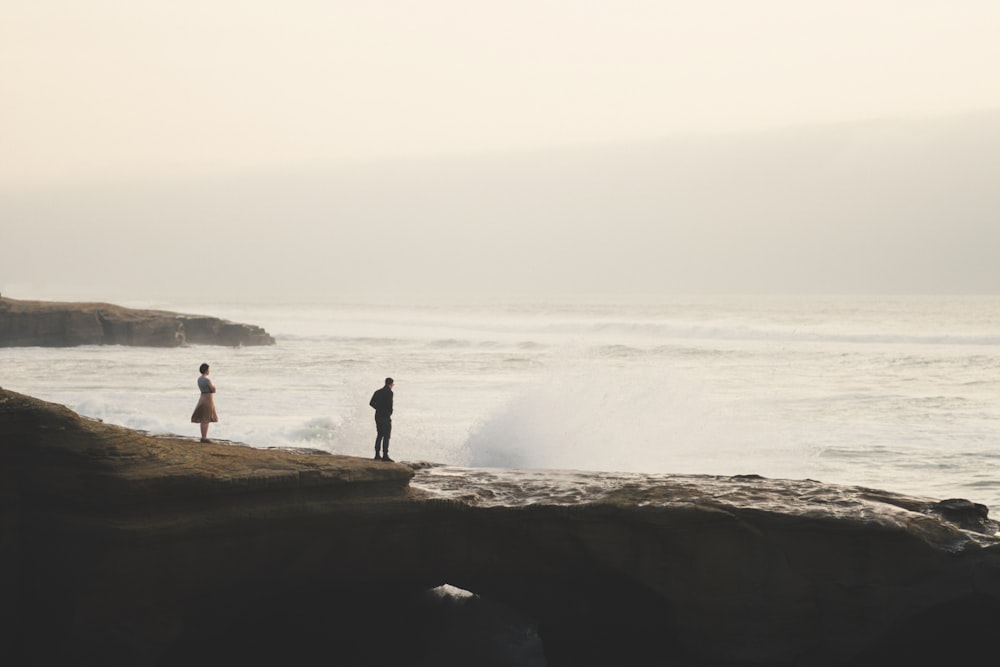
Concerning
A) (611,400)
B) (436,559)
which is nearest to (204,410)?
(436,559)

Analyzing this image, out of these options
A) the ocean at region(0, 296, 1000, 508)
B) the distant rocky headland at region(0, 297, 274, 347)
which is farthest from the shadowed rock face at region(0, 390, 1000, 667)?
the distant rocky headland at region(0, 297, 274, 347)

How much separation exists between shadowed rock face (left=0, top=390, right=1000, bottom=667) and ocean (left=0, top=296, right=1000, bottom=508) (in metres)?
4.70

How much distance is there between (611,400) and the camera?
21.6m

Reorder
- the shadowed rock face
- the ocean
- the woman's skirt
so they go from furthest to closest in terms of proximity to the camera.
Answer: the ocean → the woman's skirt → the shadowed rock face

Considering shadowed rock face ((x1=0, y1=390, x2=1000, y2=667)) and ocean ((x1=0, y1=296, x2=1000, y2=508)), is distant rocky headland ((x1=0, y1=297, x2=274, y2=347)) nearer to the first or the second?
ocean ((x1=0, y1=296, x2=1000, y2=508))

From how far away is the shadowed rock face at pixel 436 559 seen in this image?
8.94m

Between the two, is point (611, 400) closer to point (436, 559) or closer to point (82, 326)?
point (436, 559)

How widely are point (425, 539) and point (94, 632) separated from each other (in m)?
3.09

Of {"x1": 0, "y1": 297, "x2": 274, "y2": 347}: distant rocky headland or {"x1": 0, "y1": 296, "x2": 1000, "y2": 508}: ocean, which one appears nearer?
{"x1": 0, "y1": 296, "x2": 1000, "y2": 508}: ocean

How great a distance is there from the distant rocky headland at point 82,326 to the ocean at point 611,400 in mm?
1751

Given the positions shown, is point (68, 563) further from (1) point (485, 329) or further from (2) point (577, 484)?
(1) point (485, 329)

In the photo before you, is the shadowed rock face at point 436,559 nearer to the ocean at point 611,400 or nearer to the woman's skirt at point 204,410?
the woman's skirt at point 204,410

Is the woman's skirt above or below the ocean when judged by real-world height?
above

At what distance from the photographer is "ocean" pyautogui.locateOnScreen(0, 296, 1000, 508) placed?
19641 millimetres
